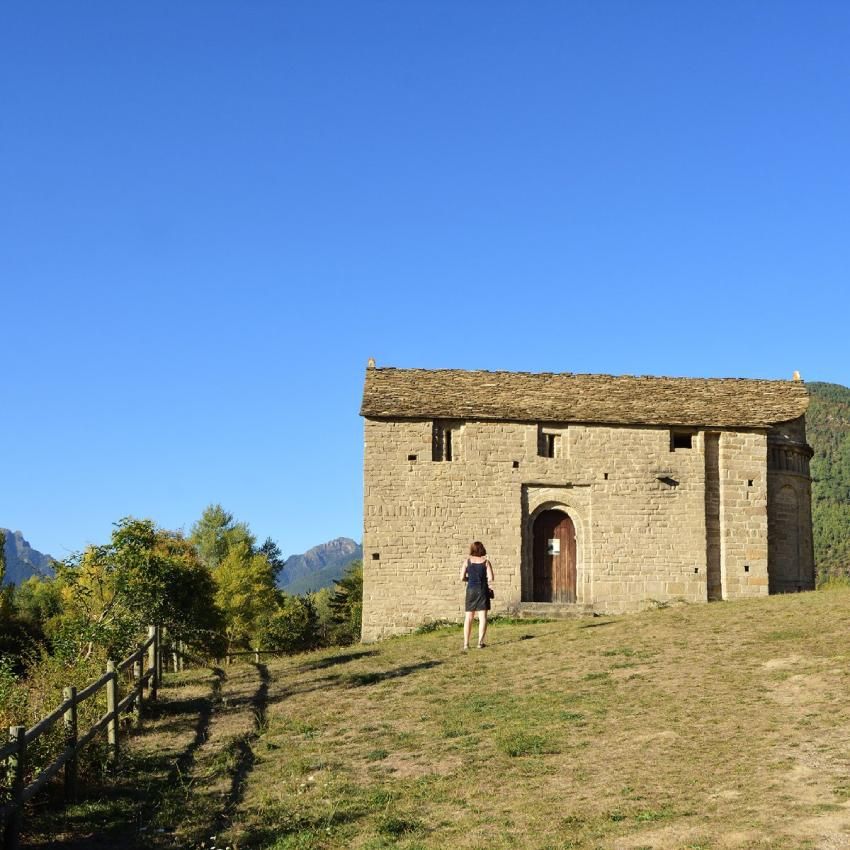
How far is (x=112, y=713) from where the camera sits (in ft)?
45.9

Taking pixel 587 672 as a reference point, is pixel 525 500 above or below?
above

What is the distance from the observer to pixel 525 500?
28703 millimetres

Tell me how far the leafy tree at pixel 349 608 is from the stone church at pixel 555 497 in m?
24.0

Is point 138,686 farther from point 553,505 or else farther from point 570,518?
point 570,518

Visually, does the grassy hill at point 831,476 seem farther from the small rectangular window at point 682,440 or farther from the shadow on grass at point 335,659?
the shadow on grass at point 335,659

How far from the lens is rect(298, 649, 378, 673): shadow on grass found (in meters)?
22.0

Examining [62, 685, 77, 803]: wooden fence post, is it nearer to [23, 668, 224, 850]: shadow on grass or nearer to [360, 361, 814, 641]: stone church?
[23, 668, 224, 850]: shadow on grass

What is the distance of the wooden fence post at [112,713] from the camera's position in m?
13.7

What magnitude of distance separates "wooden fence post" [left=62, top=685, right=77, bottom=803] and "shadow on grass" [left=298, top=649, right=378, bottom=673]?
952 cm

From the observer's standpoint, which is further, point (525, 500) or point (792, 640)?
point (525, 500)

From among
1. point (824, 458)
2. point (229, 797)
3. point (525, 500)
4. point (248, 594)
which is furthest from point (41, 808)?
point (824, 458)

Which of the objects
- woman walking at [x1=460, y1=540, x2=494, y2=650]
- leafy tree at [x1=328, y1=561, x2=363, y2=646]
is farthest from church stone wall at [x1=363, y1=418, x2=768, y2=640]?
leafy tree at [x1=328, y1=561, x2=363, y2=646]

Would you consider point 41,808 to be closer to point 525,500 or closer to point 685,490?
point 525,500

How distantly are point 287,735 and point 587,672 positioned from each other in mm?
5415
